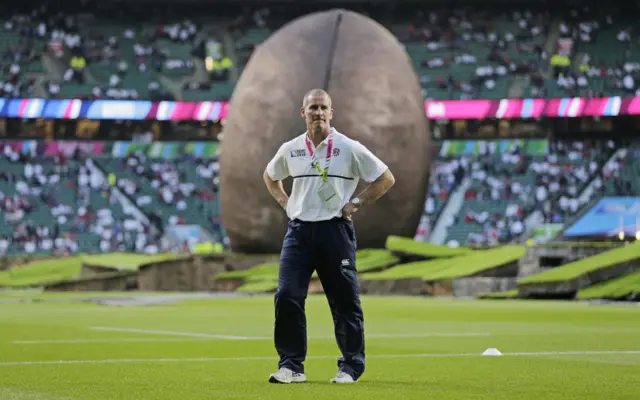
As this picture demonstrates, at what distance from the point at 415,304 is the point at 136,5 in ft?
131

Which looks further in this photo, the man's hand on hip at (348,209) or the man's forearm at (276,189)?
the man's forearm at (276,189)

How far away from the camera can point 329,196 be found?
7652 millimetres

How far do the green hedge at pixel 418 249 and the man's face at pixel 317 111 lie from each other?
21.1 metres

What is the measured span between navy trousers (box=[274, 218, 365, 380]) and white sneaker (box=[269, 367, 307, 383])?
9 cm

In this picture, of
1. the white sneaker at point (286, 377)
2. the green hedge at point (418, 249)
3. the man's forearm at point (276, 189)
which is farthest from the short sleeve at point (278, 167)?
the green hedge at point (418, 249)

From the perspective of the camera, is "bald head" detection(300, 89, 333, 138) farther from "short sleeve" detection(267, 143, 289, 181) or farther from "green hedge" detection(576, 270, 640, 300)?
"green hedge" detection(576, 270, 640, 300)

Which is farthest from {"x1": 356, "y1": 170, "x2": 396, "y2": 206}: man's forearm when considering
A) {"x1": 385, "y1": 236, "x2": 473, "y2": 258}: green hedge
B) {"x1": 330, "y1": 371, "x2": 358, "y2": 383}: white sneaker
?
{"x1": 385, "y1": 236, "x2": 473, "y2": 258}: green hedge

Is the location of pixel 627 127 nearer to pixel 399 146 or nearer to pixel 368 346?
pixel 399 146

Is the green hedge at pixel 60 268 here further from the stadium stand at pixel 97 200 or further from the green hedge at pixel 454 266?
the stadium stand at pixel 97 200

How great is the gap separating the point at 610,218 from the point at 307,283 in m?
39.2

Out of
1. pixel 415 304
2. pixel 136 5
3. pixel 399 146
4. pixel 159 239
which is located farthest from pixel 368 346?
pixel 136 5

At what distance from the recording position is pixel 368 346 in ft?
36.8

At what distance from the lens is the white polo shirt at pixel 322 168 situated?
25.1 ft

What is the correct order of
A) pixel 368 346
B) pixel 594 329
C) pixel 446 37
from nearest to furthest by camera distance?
pixel 368 346 < pixel 594 329 < pixel 446 37
